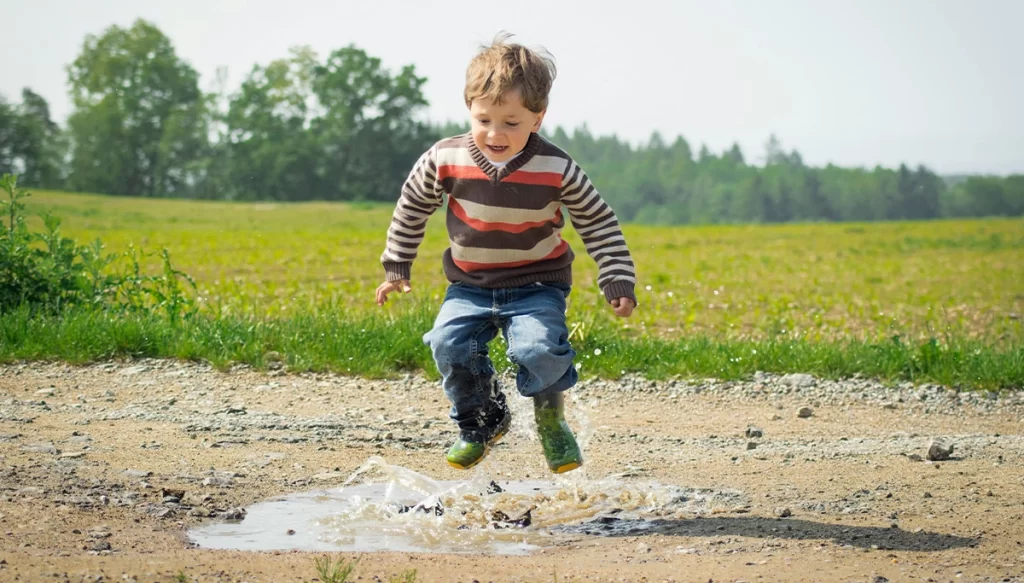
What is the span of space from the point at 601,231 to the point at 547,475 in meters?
1.18

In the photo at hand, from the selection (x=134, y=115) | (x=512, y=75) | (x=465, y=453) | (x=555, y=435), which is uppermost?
(x=134, y=115)

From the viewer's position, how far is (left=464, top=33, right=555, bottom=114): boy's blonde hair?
4062 mm

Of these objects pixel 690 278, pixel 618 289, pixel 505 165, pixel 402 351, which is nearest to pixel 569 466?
pixel 618 289

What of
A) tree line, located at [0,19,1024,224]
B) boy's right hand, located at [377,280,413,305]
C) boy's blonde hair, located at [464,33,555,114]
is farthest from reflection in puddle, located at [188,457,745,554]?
tree line, located at [0,19,1024,224]

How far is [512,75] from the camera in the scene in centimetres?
406

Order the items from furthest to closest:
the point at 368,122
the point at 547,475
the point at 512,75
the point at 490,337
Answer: the point at 368,122, the point at 547,475, the point at 490,337, the point at 512,75

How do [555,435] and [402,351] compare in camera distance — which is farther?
[402,351]

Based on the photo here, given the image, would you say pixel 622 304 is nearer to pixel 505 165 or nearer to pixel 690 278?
pixel 505 165

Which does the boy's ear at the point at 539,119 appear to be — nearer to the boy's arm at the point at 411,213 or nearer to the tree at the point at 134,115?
the boy's arm at the point at 411,213

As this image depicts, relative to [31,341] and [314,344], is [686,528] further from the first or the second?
[31,341]

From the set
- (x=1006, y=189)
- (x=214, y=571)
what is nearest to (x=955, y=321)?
(x=214, y=571)

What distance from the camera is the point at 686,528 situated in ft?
13.3

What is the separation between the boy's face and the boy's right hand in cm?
67

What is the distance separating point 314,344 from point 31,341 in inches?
66.2
